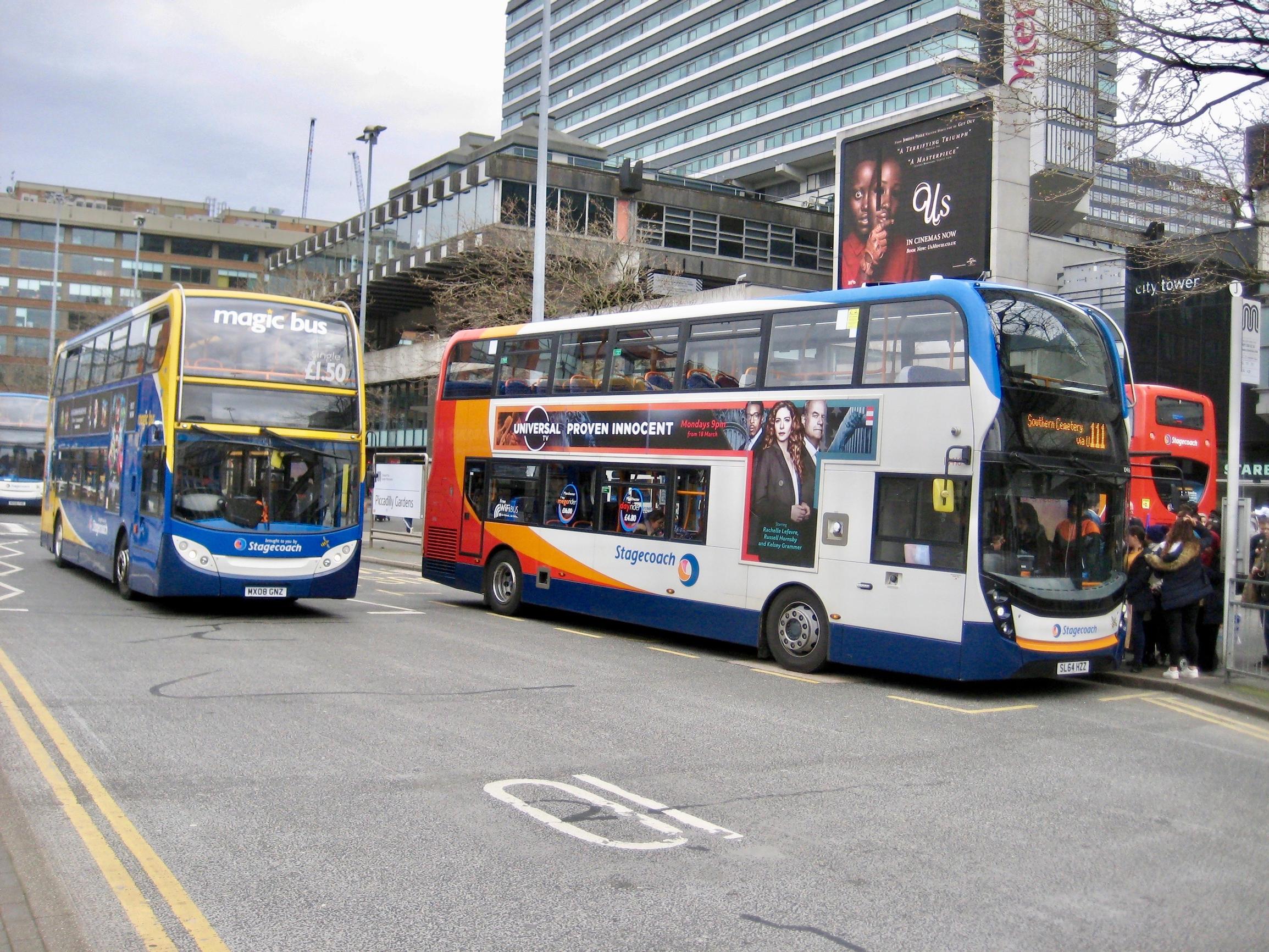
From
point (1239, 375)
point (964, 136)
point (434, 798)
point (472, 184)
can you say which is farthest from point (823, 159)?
point (434, 798)

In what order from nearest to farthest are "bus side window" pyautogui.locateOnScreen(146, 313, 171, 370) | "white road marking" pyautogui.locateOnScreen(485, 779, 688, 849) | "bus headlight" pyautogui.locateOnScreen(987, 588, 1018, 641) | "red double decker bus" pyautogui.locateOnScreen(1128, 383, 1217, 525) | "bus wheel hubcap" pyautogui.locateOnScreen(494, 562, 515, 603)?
"white road marking" pyautogui.locateOnScreen(485, 779, 688, 849) < "bus headlight" pyautogui.locateOnScreen(987, 588, 1018, 641) < "bus side window" pyautogui.locateOnScreen(146, 313, 171, 370) < "bus wheel hubcap" pyautogui.locateOnScreen(494, 562, 515, 603) < "red double decker bus" pyautogui.locateOnScreen(1128, 383, 1217, 525)

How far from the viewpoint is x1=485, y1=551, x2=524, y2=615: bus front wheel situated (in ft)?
54.7

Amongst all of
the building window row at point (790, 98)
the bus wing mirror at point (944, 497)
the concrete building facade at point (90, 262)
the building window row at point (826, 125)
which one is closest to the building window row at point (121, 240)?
the concrete building facade at point (90, 262)

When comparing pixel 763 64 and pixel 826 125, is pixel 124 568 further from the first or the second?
pixel 763 64

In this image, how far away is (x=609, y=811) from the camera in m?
6.52

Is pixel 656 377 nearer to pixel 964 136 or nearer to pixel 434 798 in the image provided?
pixel 434 798

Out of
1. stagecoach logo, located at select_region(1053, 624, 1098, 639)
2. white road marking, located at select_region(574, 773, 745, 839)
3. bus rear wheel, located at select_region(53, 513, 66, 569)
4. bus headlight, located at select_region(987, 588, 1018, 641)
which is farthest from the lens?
bus rear wheel, located at select_region(53, 513, 66, 569)

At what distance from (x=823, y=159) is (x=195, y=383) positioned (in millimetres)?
62197

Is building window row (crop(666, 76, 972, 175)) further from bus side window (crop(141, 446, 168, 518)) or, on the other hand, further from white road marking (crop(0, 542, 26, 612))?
bus side window (crop(141, 446, 168, 518))

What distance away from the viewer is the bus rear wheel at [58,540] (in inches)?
827

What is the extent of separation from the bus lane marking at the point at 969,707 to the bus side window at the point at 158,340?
10032mm

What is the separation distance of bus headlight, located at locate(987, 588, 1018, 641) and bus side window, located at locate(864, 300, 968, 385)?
6.56ft

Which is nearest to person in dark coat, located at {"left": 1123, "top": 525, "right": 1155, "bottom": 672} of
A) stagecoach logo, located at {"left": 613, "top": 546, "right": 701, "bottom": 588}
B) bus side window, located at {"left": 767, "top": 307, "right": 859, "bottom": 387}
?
bus side window, located at {"left": 767, "top": 307, "right": 859, "bottom": 387}

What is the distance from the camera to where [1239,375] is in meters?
11.6
